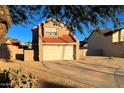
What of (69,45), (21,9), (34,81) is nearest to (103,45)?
(69,45)

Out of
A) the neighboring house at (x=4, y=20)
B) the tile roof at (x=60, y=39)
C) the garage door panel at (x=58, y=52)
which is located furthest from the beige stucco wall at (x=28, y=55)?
the neighboring house at (x=4, y=20)

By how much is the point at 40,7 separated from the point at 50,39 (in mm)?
24677

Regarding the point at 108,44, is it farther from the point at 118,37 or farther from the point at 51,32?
the point at 51,32

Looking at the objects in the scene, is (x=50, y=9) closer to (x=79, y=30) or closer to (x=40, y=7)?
(x=40, y=7)

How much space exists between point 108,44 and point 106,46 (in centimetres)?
64

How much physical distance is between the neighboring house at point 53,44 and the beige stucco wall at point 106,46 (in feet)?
22.3

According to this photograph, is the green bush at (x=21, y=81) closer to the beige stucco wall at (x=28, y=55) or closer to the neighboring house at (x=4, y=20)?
the neighboring house at (x=4, y=20)

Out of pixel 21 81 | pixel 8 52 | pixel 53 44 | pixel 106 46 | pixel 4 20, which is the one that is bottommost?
pixel 21 81

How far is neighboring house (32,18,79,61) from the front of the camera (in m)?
36.0

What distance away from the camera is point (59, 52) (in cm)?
3694

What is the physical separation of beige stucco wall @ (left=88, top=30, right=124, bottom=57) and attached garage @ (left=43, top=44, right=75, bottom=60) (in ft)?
23.1

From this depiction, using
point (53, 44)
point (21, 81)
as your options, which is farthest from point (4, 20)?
point (53, 44)

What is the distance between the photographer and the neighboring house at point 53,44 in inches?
1419
